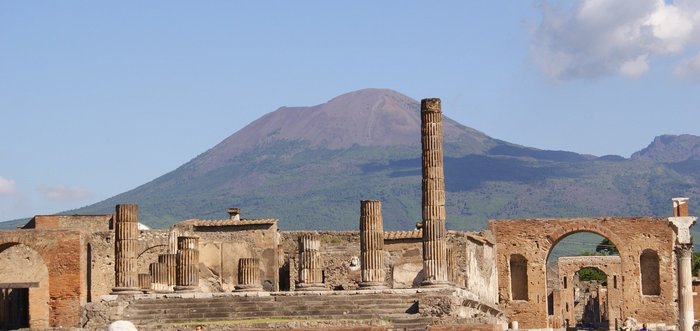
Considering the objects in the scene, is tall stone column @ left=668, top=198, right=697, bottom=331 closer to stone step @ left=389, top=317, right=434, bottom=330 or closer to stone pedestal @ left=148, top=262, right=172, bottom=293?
stone step @ left=389, top=317, right=434, bottom=330

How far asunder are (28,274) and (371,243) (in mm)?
12715

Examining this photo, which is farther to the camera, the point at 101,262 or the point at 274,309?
the point at 101,262

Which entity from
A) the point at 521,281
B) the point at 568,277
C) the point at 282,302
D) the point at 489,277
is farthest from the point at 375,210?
the point at 568,277

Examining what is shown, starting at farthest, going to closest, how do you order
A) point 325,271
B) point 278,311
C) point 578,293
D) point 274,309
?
1. point 578,293
2. point 325,271
3. point 274,309
4. point 278,311

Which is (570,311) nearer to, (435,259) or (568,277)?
(568,277)

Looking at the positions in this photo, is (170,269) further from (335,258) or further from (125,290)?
(335,258)

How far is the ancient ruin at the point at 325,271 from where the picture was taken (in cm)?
4259

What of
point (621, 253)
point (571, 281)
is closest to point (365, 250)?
point (621, 253)

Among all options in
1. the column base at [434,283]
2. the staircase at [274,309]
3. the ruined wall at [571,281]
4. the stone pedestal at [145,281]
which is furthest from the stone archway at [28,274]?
the ruined wall at [571,281]

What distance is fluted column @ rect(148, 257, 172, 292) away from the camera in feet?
159

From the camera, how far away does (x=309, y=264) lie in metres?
47.7

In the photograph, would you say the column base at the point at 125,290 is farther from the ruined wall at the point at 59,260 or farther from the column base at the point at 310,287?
the column base at the point at 310,287

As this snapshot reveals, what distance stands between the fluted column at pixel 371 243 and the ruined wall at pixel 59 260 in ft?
29.7

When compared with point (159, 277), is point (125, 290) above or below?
below
